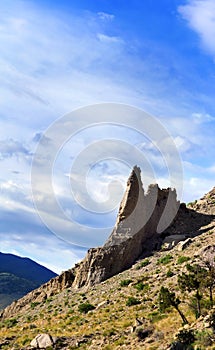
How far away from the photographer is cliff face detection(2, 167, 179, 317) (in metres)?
71.9

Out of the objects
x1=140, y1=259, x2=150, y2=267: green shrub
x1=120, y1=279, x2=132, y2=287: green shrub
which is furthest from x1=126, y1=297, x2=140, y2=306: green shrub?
x1=140, y1=259, x2=150, y2=267: green shrub

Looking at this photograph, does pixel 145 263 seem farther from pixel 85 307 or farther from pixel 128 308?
pixel 128 308

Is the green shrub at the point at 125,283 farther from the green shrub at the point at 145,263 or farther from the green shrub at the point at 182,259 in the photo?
the green shrub at the point at 182,259

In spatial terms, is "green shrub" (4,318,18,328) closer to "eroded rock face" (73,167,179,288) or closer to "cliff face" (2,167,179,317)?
"cliff face" (2,167,179,317)

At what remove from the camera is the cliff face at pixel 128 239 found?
7194 centimetres

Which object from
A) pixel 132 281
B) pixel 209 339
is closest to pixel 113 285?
pixel 132 281

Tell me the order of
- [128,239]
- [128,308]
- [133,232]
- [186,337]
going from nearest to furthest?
[186,337]
[128,308]
[128,239]
[133,232]

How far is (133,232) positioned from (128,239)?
92.5 inches

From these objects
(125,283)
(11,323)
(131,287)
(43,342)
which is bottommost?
(43,342)

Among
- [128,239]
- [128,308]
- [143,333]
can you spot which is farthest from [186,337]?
[128,239]

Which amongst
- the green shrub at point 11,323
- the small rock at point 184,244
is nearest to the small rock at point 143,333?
the small rock at point 184,244

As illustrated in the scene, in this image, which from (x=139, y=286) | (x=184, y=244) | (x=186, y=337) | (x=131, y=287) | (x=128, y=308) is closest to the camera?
(x=186, y=337)

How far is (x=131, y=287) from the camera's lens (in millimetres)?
62156

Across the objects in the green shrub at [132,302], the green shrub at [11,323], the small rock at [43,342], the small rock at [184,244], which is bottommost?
the small rock at [43,342]
